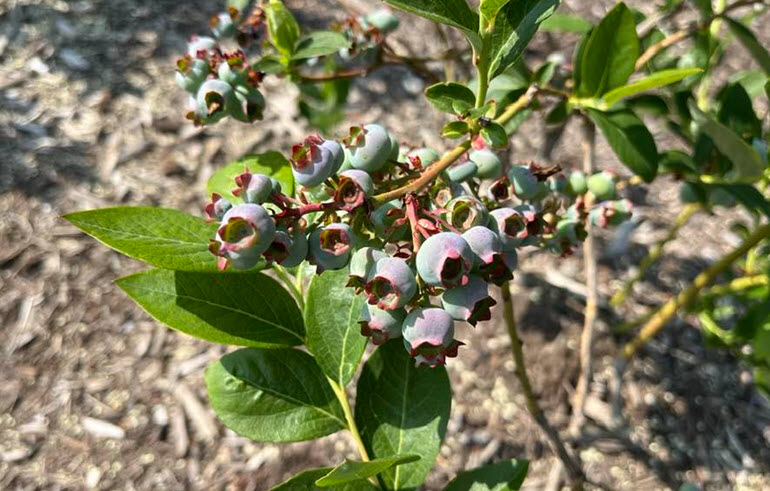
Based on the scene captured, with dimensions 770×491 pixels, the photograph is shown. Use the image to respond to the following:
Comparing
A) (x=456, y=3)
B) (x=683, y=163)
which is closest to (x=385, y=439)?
(x=456, y=3)

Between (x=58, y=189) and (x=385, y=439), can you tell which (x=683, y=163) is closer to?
(x=385, y=439)

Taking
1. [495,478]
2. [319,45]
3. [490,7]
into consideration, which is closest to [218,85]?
[319,45]

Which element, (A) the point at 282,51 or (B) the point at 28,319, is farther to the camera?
(B) the point at 28,319

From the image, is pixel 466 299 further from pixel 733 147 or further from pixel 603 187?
pixel 733 147

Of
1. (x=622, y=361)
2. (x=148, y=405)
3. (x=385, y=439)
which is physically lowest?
(x=148, y=405)

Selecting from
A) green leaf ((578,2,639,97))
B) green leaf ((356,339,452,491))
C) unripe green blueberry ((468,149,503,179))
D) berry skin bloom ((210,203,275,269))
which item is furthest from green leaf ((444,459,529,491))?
green leaf ((578,2,639,97))
